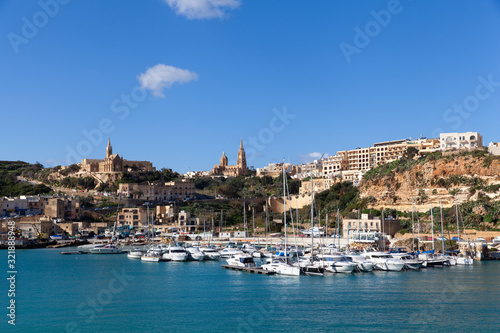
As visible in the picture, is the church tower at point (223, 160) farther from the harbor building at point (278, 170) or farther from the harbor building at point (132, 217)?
the harbor building at point (132, 217)

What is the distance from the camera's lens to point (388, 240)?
156 ft

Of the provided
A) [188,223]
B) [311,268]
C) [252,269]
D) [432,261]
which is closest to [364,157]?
[188,223]

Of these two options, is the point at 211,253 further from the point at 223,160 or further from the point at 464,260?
the point at 223,160

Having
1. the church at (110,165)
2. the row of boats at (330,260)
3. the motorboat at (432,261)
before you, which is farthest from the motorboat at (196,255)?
the church at (110,165)

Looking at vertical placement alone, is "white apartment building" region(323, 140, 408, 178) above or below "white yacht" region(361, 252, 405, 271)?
above

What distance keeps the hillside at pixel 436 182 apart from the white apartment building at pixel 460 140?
7.22 m

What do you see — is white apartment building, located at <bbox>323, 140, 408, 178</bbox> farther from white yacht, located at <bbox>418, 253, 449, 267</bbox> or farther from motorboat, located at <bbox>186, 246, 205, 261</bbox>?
motorboat, located at <bbox>186, 246, 205, 261</bbox>

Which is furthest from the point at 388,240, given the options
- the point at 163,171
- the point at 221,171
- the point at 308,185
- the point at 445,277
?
the point at 221,171

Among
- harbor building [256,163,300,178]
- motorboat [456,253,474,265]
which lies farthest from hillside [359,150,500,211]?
harbor building [256,163,300,178]

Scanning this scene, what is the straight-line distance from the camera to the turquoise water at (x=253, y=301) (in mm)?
A: 21056

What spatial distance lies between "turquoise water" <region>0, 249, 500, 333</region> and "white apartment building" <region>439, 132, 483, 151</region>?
109 ft

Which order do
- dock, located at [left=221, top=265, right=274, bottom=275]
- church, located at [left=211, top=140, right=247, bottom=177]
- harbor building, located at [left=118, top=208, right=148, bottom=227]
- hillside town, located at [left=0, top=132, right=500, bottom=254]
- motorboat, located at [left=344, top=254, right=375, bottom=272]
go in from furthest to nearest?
church, located at [left=211, top=140, right=247, bottom=177] → harbor building, located at [left=118, top=208, right=148, bottom=227] → hillside town, located at [left=0, top=132, right=500, bottom=254] → motorboat, located at [left=344, top=254, right=375, bottom=272] → dock, located at [left=221, top=265, right=274, bottom=275]

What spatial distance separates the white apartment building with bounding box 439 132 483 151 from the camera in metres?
67.6

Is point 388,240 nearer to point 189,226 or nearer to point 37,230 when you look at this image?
point 189,226
